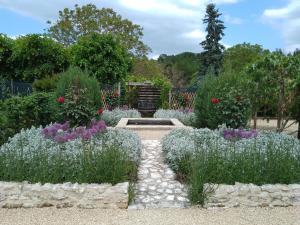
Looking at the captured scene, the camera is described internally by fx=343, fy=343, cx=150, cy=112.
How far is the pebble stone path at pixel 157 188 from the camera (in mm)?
4301

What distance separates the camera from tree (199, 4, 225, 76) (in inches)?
938

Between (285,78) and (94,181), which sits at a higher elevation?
(285,78)

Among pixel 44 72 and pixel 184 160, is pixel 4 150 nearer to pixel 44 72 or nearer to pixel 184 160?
pixel 184 160

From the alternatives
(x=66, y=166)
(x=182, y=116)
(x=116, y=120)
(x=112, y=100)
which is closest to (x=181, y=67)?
(x=112, y=100)

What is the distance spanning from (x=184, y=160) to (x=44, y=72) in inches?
406

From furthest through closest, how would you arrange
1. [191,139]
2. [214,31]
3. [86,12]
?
[86,12] < [214,31] < [191,139]

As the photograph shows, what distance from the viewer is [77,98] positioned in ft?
26.3

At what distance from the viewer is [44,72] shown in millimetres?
14102

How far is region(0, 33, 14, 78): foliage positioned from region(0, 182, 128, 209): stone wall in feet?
35.0

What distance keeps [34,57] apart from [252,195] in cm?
1203

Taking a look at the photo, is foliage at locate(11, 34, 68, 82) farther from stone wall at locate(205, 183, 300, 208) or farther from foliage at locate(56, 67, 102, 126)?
stone wall at locate(205, 183, 300, 208)

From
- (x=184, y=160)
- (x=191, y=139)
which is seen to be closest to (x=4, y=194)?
(x=184, y=160)

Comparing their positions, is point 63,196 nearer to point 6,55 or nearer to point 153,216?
point 153,216

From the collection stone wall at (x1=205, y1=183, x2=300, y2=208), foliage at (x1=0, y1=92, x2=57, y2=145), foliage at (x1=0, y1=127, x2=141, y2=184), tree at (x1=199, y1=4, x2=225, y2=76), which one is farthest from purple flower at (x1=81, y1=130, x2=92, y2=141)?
tree at (x1=199, y1=4, x2=225, y2=76)
